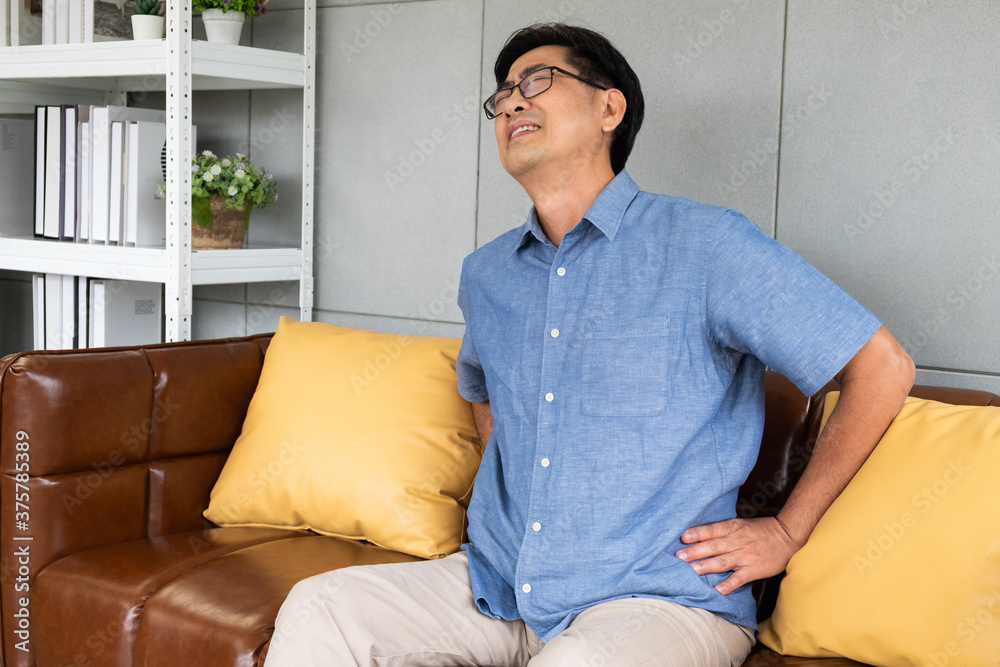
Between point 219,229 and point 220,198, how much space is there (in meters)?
0.09

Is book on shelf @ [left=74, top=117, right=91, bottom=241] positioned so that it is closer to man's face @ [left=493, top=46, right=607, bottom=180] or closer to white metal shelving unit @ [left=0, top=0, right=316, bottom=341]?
white metal shelving unit @ [left=0, top=0, right=316, bottom=341]

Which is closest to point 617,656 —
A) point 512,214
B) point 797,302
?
point 797,302

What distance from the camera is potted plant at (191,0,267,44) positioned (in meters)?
2.75

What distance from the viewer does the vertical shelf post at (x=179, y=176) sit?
258 cm

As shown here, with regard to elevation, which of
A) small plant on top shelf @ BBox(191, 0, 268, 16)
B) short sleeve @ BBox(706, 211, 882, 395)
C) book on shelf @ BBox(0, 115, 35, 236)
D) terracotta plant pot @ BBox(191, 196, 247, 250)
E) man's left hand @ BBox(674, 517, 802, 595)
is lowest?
man's left hand @ BBox(674, 517, 802, 595)

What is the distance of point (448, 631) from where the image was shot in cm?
169

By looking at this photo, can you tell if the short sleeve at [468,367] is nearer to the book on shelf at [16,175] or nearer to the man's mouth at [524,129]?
the man's mouth at [524,129]

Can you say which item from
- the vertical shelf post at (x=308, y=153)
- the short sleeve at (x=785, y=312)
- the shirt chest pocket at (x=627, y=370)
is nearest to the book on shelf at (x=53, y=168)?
the vertical shelf post at (x=308, y=153)

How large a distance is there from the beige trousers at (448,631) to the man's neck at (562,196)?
0.68 metres

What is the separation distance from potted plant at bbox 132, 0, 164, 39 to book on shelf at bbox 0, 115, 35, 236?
751 millimetres

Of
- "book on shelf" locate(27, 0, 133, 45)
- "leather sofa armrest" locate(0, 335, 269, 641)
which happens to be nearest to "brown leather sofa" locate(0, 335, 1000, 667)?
"leather sofa armrest" locate(0, 335, 269, 641)

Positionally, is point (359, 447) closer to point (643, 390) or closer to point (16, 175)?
point (643, 390)

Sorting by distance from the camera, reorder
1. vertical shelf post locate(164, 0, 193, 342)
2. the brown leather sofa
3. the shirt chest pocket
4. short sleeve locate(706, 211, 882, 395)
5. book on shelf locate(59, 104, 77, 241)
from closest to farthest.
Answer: short sleeve locate(706, 211, 882, 395)
the shirt chest pocket
the brown leather sofa
vertical shelf post locate(164, 0, 193, 342)
book on shelf locate(59, 104, 77, 241)

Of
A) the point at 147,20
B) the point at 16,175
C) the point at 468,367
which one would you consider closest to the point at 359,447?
the point at 468,367
